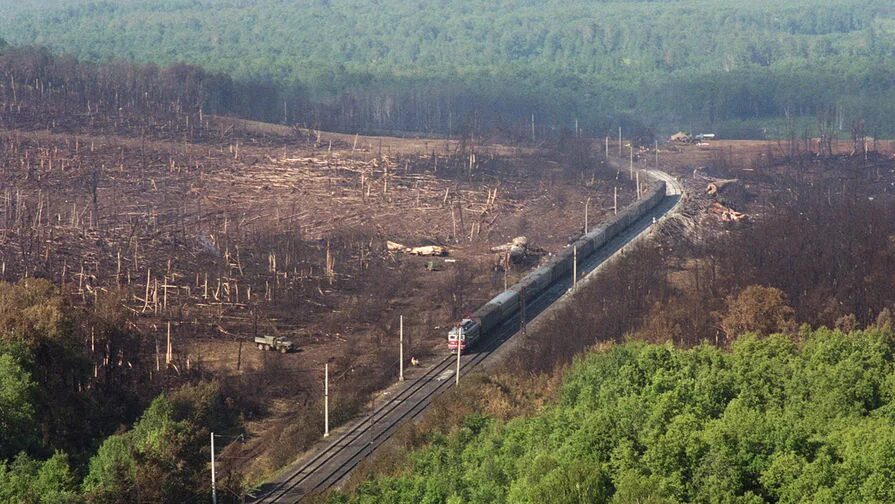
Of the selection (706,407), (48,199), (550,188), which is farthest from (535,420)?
(550,188)

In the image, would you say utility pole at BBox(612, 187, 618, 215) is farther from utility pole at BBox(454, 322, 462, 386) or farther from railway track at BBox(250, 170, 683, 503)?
utility pole at BBox(454, 322, 462, 386)

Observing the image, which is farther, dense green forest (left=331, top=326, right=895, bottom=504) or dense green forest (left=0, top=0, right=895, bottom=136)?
dense green forest (left=0, top=0, right=895, bottom=136)

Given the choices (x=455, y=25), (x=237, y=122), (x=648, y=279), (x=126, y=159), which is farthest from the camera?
(x=455, y=25)

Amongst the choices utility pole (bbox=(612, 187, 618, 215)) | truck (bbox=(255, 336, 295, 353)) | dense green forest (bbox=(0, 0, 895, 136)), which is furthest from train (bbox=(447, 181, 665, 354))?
dense green forest (bbox=(0, 0, 895, 136))

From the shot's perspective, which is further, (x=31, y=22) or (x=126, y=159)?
(x=31, y=22)

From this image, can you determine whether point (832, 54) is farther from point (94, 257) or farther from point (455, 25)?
point (94, 257)

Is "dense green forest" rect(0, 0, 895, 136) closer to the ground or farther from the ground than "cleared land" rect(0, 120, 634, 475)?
farther from the ground
